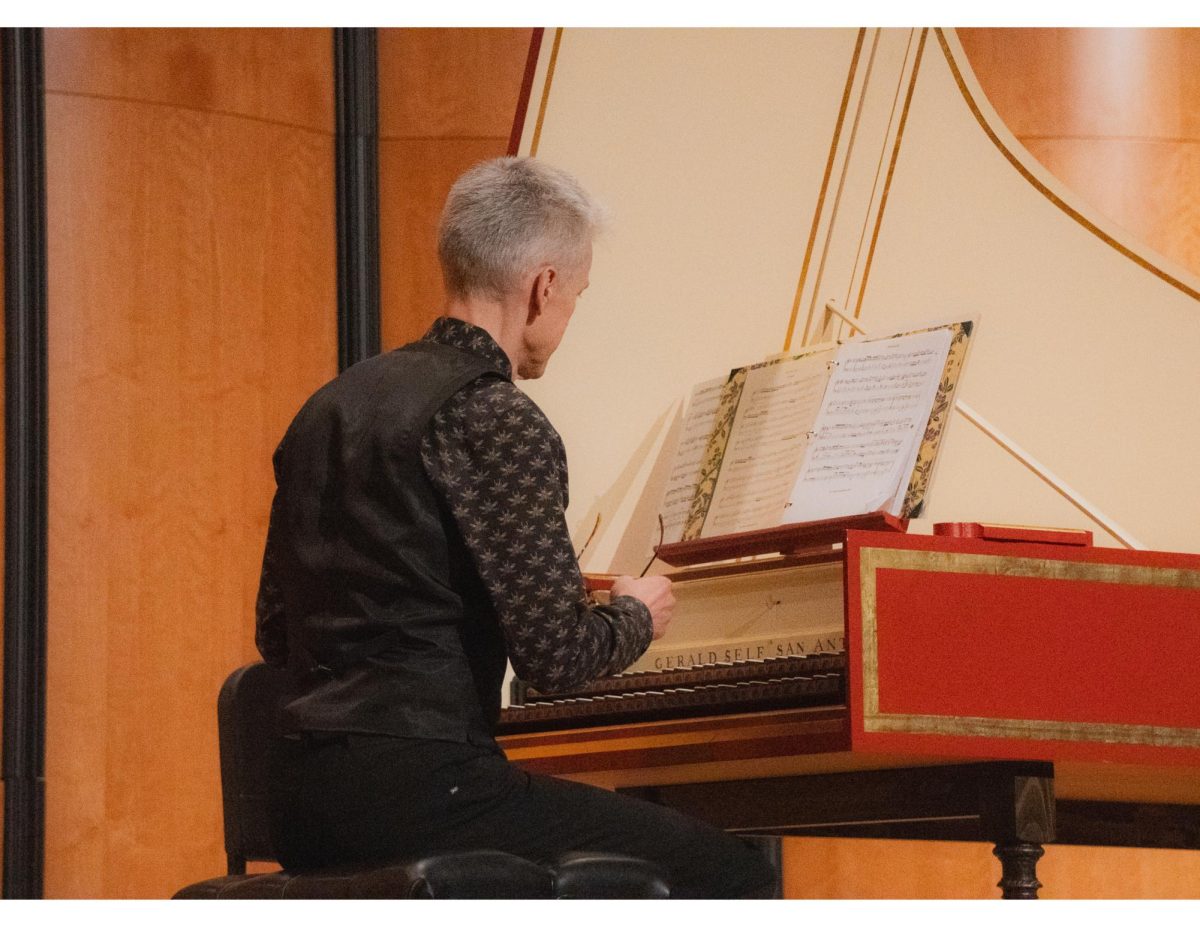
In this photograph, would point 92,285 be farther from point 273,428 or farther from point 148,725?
point 148,725

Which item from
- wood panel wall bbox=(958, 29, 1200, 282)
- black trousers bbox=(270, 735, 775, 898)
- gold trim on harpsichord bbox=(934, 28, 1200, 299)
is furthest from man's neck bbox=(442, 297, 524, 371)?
wood panel wall bbox=(958, 29, 1200, 282)

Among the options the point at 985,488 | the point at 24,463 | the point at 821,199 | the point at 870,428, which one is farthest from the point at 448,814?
the point at 24,463

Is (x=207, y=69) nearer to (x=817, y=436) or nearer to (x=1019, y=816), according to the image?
(x=817, y=436)

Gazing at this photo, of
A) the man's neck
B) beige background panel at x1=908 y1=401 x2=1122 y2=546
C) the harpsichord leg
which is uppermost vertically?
the man's neck

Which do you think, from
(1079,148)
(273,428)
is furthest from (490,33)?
(1079,148)

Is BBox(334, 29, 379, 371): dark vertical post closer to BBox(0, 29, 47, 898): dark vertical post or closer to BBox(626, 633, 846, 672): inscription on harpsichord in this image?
BBox(0, 29, 47, 898): dark vertical post

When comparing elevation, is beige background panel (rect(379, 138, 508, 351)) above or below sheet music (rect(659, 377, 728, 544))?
above

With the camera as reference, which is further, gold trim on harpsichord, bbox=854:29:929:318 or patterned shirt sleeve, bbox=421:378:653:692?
gold trim on harpsichord, bbox=854:29:929:318

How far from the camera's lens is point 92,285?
418cm

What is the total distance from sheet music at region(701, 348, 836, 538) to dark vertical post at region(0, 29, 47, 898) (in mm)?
2064

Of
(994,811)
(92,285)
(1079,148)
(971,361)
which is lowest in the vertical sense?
(994,811)

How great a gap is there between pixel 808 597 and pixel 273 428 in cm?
227

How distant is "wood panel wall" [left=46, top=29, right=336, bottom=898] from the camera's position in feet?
13.3

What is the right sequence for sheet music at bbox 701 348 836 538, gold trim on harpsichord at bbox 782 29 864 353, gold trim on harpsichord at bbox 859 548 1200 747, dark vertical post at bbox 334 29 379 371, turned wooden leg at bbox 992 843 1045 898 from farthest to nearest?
dark vertical post at bbox 334 29 379 371 < gold trim on harpsichord at bbox 782 29 864 353 < sheet music at bbox 701 348 836 538 < turned wooden leg at bbox 992 843 1045 898 < gold trim on harpsichord at bbox 859 548 1200 747
